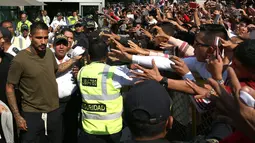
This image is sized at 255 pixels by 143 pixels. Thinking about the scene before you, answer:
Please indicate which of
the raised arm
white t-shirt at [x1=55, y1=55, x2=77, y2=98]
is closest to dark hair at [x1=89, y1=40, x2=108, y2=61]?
white t-shirt at [x1=55, y1=55, x2=77, y2=98]

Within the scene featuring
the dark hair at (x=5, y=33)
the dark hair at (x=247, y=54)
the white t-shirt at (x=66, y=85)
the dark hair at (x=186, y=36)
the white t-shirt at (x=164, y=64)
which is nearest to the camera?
the dark hair at (x=247, y=54)

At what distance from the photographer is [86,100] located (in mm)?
3814

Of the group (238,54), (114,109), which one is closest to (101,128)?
(114,109)

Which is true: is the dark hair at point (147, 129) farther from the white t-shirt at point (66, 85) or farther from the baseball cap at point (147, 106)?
the white t-shirt at point (66, 85)

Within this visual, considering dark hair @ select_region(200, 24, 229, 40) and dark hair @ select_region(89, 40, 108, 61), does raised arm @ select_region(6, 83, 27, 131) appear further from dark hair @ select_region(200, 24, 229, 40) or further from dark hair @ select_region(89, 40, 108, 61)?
dark hair @ select_region(200, 24, 229, 40)

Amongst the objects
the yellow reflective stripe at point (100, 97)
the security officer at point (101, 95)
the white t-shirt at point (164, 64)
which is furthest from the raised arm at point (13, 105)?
the white t-shirt at point (164, 64)

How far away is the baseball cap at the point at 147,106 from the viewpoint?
1.98 meters

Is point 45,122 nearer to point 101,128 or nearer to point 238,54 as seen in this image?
point 101,128

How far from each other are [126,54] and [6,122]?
72.1 inches

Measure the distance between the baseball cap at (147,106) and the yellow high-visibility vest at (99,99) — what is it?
1.67 m

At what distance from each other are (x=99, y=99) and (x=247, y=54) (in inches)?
75.4

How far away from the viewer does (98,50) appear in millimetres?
3873

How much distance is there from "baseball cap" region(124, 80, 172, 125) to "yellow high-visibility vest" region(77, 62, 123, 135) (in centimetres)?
167

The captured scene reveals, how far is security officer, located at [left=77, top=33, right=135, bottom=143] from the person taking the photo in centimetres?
373
